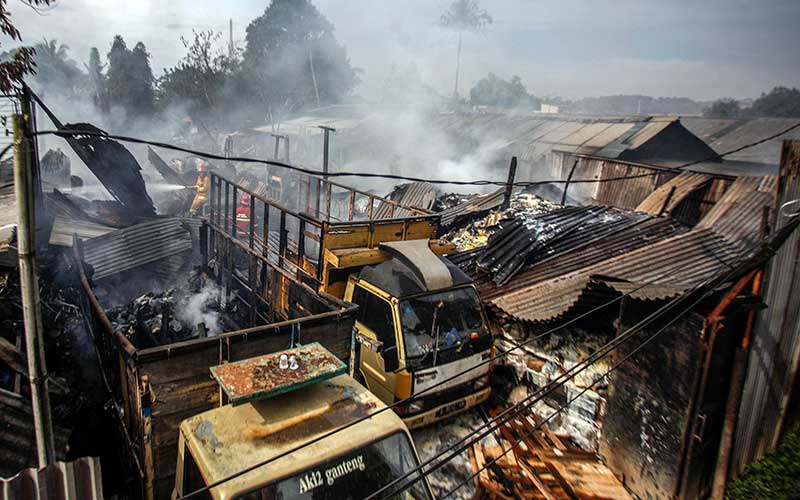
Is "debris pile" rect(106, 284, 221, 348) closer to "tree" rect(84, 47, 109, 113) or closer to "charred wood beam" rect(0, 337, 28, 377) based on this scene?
"charred wood beam" rect(0, 337, 28, 377)

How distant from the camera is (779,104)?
141 ft

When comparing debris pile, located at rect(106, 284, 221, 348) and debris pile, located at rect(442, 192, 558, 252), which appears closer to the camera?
debris pile, located at rect(106, 284, 221, 348)

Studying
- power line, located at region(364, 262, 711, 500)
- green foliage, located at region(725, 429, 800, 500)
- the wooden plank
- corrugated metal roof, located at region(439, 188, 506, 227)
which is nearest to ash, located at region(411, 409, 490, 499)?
power line, located at region(364, 262, 711, 500)

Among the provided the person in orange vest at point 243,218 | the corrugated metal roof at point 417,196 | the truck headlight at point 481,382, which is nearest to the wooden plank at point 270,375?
the truck headlight at point 481,382

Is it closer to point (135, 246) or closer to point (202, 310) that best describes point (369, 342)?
point (202, 310)

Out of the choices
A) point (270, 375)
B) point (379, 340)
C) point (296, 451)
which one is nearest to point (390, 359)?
point (379, 340)

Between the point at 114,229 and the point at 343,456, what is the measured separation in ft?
28.9

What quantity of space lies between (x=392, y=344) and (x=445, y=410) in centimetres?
115

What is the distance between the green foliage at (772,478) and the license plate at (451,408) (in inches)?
123

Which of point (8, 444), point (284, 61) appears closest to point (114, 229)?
point (8, 444)

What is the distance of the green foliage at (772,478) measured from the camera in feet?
17.9

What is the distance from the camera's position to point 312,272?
758 centimetres

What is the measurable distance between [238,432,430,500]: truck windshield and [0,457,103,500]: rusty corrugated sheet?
106 centimetres

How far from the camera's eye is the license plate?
6286 millimetres
